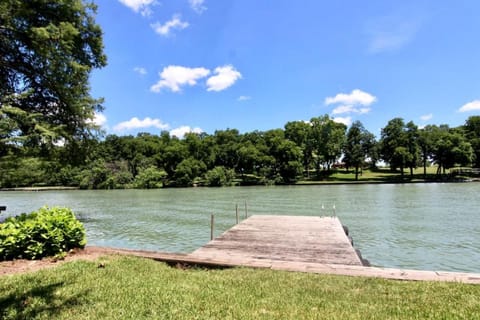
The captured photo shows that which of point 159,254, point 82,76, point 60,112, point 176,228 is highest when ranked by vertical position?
point 82,76

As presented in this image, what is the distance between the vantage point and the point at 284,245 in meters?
7.75

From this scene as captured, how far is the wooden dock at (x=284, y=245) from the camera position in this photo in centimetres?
637

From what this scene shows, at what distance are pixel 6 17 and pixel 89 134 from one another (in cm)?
605

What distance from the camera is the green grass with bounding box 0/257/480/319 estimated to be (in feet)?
10.6

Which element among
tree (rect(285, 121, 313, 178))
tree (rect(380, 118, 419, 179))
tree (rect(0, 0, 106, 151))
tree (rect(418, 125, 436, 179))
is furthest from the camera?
tree (rect(285, 121, 313, 178))

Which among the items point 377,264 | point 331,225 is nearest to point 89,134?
point 331,225

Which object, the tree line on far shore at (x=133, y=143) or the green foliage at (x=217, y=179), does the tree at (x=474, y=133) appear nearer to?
the tree line on far shore at (x=133, y=143)

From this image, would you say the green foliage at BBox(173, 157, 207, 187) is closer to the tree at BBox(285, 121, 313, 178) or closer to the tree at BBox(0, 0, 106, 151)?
the tree at BBox(285, 121, 313, 178)

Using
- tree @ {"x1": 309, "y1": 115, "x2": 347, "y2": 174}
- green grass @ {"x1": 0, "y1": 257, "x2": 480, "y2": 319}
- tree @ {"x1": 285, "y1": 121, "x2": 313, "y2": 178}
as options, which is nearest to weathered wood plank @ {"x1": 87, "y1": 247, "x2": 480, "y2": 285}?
green grass @ {"x1": 0, "y1": 257, "x2": 480, "y2": 319}

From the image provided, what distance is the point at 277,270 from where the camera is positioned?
198 inches

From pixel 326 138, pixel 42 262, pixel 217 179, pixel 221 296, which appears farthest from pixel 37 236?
pixel 326 138

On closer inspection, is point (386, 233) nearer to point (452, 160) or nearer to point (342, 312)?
point (342, 312)

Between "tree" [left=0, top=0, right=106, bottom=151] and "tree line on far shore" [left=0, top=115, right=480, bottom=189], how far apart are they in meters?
40.0

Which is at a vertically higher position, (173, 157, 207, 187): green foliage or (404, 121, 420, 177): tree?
(404, 121, 420, 177): tree
